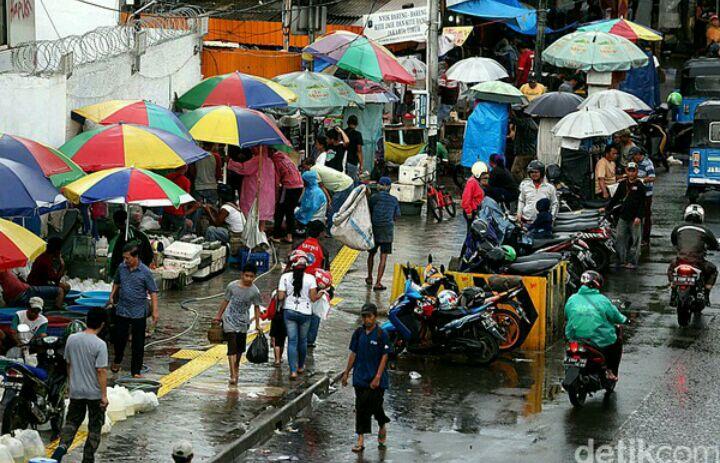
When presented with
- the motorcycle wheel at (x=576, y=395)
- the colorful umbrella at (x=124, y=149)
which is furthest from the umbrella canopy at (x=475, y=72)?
the motorcycle wheel at (x=576, y=395)

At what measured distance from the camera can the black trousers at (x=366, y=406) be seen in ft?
43.8

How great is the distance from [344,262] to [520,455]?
9541 mm

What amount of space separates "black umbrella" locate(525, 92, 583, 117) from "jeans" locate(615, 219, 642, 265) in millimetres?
6290

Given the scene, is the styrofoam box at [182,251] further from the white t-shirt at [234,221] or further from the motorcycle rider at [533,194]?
the motorcycle rider at [533,194]

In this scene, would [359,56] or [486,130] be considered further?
[486,130]

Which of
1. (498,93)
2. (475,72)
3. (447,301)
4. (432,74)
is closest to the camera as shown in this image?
(447,301)

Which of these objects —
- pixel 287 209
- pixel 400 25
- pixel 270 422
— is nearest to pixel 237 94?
pixel 287 209

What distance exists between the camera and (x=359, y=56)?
28.1 metres

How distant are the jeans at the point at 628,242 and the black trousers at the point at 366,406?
9.72 meters

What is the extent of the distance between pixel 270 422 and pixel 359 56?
1521cm

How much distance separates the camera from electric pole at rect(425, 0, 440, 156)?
28031 millimetres

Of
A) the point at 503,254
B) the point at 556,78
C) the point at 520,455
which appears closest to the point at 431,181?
the point at 503,254

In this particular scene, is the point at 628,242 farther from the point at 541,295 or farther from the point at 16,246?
the point at 16,246

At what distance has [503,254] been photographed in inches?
719
